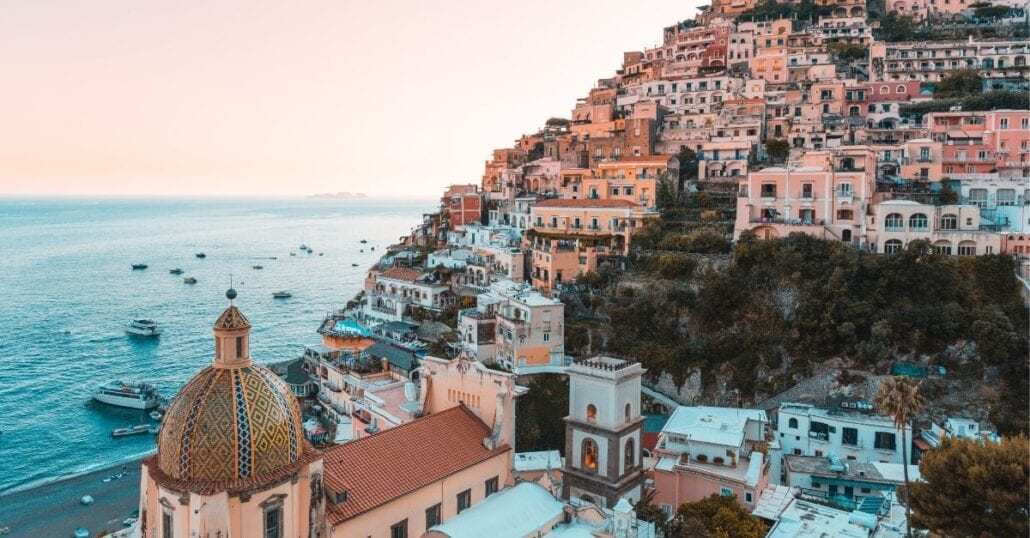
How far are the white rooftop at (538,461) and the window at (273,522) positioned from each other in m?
16.0

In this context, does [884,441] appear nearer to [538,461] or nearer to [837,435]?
[837,435]

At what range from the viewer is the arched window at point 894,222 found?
46.6 m

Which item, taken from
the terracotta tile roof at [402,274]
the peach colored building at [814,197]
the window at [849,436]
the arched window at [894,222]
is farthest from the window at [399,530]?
the terracotta tile roof at [402,274]

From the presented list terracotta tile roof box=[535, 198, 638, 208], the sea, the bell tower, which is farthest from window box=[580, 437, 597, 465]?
the sea

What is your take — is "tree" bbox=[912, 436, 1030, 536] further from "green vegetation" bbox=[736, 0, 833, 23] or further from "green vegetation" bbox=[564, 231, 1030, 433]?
"green vegetation" bbox=[736, 0, 833, 23]

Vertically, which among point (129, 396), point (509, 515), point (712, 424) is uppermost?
point (509, 515)

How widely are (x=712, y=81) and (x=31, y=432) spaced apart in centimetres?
7101

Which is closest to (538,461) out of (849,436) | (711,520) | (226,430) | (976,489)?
(711,520)

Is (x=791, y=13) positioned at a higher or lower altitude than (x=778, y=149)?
higher

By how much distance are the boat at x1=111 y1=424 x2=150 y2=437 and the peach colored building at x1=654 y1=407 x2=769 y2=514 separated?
122ft

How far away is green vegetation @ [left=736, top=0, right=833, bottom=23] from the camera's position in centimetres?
8675

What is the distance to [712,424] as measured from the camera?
33594 mm

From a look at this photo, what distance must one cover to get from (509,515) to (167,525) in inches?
352

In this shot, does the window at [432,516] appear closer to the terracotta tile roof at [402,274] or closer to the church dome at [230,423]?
the church dome at [230,423]
